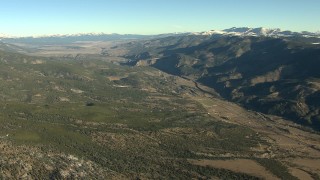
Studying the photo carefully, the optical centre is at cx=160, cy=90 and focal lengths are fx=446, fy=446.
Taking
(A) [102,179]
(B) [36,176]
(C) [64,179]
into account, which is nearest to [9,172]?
(B) [36,176]

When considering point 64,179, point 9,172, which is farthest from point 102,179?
point 9,172

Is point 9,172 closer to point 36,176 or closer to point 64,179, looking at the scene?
point 36,176

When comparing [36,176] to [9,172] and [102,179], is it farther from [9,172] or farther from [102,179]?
[102,179]

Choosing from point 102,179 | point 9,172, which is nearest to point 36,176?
point 9,172

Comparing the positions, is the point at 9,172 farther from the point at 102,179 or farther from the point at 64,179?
the point at 102,179
